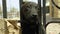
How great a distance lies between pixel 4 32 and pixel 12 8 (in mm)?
794

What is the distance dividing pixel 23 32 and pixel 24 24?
Result: 0.15 feet

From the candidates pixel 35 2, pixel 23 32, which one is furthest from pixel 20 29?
pixel 35 2

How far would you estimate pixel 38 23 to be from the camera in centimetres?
85

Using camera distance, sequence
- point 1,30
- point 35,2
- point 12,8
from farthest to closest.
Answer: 1. point 12,8
2. point 35,2
3. point 1,30

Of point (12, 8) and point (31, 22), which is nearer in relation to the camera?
point (31, 22)

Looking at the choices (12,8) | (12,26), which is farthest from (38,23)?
(12,8)

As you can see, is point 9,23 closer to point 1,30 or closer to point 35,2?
point 1,30

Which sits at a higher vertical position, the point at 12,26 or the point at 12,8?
the point at 12,8

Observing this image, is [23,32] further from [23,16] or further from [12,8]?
[12,8]

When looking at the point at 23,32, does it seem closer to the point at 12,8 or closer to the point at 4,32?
the point at 4,32

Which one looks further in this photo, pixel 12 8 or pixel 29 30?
pixel 12 8

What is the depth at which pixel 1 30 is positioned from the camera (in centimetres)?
79

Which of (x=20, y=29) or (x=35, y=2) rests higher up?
(x=35, y=2)

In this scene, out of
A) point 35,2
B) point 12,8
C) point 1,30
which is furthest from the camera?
point 12,8
